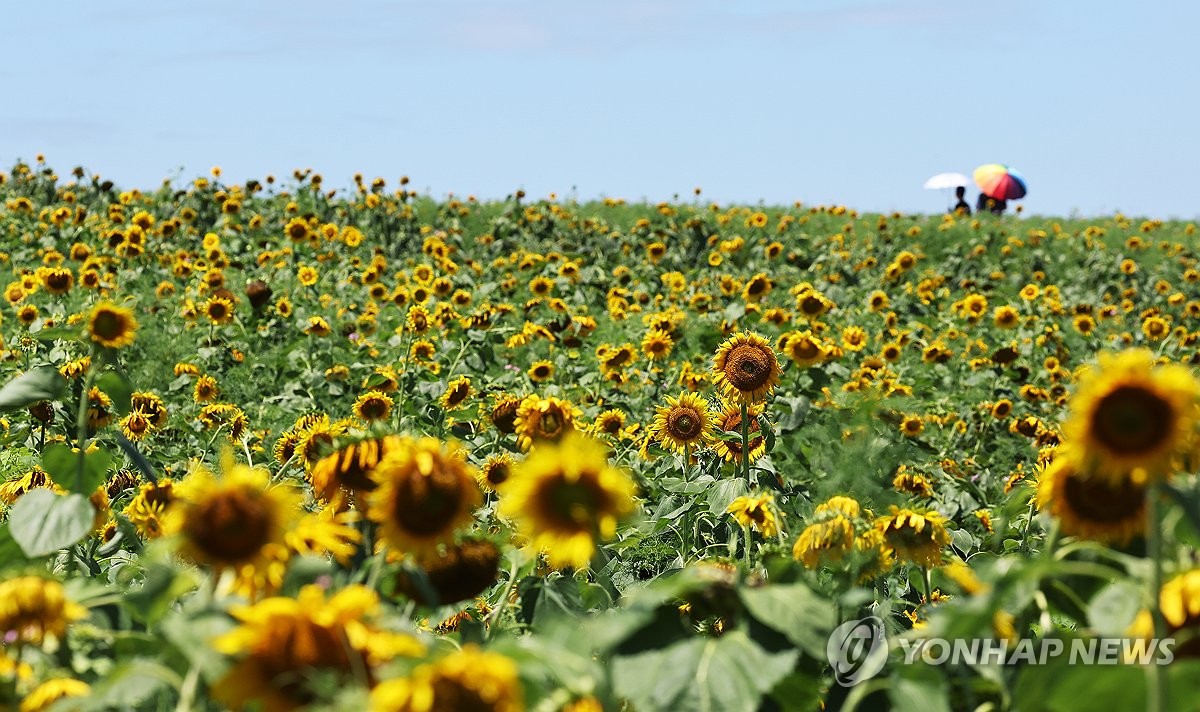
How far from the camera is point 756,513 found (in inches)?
115

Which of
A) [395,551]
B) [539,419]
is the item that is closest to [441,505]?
[395,551]

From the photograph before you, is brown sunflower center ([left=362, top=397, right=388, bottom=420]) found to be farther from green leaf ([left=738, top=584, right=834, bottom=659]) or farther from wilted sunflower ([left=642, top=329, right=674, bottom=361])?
green leaf ([left=738, top=584, right=834, bottom=659])

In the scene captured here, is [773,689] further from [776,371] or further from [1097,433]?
[776,371]

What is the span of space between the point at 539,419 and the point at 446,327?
15.5 ft

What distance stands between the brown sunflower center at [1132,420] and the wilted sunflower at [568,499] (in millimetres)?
580

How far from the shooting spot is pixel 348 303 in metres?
10.6

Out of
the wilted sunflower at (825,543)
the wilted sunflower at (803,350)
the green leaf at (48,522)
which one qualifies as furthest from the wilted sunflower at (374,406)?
the wilted sunflower at (825,543)

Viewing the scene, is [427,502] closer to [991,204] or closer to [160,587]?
[160,587]

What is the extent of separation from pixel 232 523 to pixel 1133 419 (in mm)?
1063

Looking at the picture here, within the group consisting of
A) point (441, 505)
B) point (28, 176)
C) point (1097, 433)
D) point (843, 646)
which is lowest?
point (843, 646)

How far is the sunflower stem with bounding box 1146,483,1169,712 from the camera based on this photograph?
51.2 inches

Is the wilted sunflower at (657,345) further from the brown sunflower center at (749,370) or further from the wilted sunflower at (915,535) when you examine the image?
the wilted sunflower at (915,535)

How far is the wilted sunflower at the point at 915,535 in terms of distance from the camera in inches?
101
